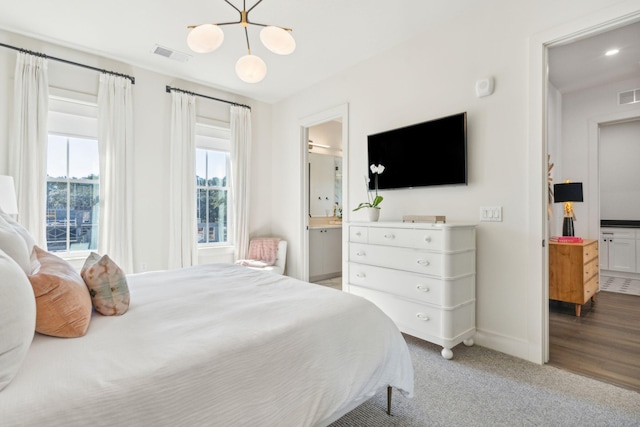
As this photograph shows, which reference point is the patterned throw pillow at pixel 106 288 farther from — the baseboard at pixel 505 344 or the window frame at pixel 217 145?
the window frame at pixel 217 145

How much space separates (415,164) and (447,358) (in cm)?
173

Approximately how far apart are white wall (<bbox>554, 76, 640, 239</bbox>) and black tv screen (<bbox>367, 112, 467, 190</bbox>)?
294cm

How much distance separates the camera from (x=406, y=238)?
260cm

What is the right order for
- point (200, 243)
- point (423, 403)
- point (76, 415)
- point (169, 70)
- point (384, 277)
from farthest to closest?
point (200, 243)
point (169, 70)
point (384, 277)
point (423, 403)
point (76, 415)

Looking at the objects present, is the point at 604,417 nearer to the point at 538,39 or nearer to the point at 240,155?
the point at 538,39

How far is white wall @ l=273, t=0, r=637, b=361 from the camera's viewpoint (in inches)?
95.7

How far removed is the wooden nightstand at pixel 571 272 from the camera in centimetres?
327

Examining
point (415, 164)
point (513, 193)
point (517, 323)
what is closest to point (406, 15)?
point (415, 164)

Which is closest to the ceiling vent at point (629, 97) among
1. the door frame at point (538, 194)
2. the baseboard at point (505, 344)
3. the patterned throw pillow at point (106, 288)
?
the door frame at point (538, 194)

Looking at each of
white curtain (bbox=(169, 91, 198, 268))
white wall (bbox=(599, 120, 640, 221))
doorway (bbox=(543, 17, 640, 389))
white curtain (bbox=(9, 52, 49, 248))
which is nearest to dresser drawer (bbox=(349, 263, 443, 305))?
doorway (bbox=(543, 17, 640, 389))

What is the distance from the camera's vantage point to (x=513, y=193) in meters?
2.50

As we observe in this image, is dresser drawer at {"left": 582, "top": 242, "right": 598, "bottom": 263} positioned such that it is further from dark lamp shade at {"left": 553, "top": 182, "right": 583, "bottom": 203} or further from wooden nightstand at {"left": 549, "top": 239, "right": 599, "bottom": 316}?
dark lamp shade at {"left": 553, "top": 182, "right": 583, "bottom": 203}

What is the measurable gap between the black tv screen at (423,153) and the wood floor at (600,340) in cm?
158

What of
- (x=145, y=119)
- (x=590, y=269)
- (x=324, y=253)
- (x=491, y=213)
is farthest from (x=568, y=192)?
(x=145, y=119)
